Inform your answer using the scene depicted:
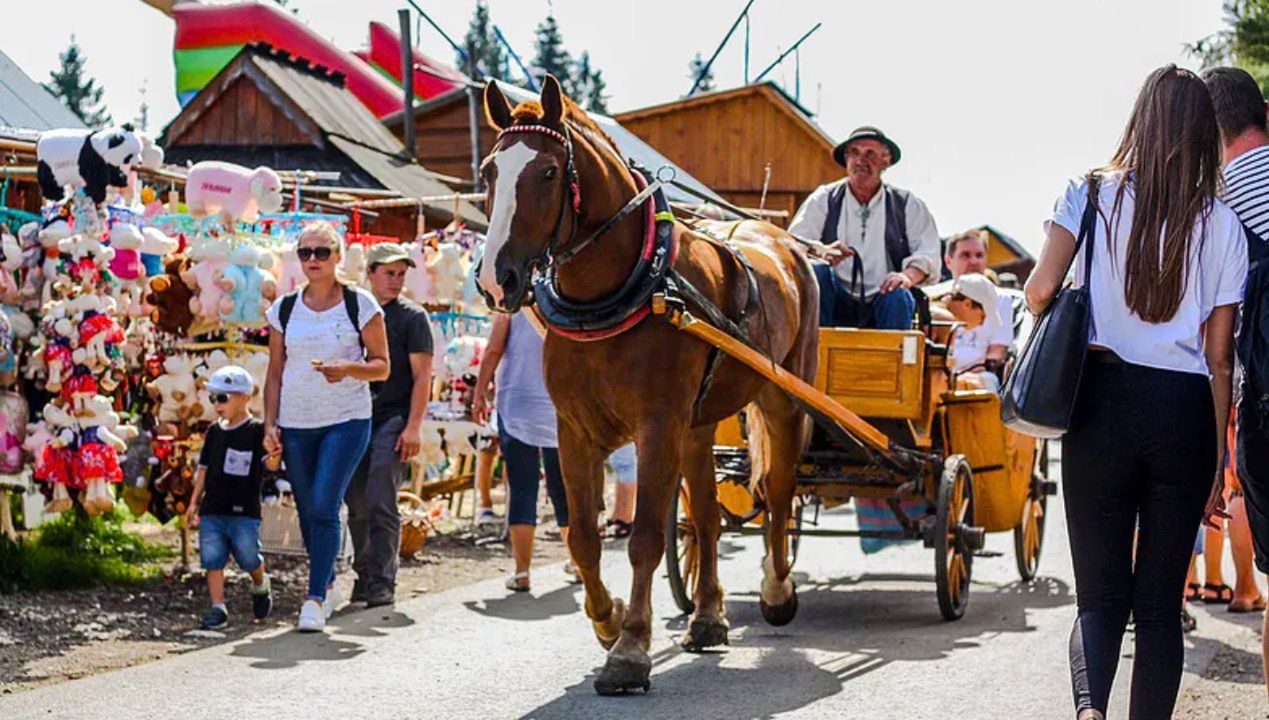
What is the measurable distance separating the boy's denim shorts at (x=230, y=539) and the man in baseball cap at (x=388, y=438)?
36.6 inches

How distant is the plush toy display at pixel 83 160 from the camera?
8.40 meters

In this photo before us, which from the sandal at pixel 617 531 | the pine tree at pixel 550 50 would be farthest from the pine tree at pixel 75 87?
the sandal at pixel 617 531

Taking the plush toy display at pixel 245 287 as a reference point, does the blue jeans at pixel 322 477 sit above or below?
below

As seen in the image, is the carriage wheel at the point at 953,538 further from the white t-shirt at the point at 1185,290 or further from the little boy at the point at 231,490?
the white t-shirt at the point at 1185,290

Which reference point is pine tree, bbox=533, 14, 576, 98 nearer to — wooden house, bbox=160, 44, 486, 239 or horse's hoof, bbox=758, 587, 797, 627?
wooden house, bbox=160, 44, 486, 239

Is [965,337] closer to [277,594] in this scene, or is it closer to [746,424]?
[746,424]

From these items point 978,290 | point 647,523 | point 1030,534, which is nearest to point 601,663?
point 647,523

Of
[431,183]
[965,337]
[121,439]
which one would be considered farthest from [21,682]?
[431,183]

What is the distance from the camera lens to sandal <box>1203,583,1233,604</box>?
387 inches

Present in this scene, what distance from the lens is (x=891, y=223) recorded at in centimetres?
982

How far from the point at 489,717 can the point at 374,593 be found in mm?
3278

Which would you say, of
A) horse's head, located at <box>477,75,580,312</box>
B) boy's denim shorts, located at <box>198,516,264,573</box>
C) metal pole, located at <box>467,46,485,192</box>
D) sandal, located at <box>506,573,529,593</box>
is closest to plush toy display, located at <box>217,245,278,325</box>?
boy's denim shorts, located at <box>198,516,264,573</box>

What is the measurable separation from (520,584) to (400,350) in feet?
5.29

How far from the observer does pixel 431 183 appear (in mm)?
26453
